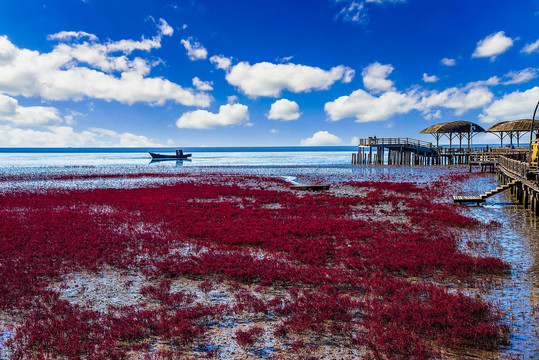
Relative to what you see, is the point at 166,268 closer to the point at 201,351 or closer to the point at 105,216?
the point at 201,351

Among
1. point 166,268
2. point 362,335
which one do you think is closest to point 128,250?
point 166,268

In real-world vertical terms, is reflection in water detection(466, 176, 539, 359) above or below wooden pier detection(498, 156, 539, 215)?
below

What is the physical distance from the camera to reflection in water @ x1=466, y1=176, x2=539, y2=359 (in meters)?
6.58

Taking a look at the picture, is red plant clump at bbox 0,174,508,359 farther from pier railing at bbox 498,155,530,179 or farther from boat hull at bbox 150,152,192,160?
boat hull at bbox 150,152,192,160

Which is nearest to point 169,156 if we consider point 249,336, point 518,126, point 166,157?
point 166,157

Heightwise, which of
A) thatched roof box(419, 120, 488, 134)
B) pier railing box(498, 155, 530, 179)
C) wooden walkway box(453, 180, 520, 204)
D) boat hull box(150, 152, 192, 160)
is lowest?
wooden walkway box(453, 180, 520, 204)

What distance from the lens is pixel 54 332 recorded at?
6.98m

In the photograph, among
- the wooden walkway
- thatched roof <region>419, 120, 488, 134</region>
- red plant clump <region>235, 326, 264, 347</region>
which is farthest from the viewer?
thatched roof <region>419, 120, 488, 134</region>

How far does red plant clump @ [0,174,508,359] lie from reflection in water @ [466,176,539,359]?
40cm

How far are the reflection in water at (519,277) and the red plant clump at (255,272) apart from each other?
397 millimetres

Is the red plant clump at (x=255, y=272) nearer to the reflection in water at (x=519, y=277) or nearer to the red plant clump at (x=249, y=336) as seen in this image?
the red plant clump at (x=249, y=336)

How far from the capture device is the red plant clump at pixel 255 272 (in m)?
6.80

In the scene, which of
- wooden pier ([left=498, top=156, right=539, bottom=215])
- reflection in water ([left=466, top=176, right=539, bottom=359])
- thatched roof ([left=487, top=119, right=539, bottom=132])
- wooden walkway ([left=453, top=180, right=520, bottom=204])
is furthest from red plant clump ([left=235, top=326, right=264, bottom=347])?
thatched roof ([left=487, top=119, right=539, bottom=132])

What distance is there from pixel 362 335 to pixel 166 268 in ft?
21.4
